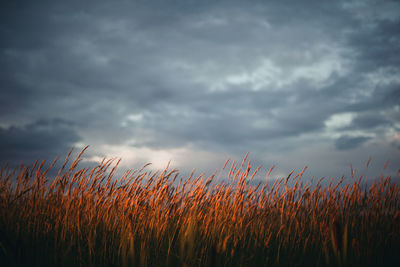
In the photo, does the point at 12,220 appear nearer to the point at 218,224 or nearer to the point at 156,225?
the point at 156,225

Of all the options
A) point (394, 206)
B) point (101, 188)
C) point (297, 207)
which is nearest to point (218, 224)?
point (297, 207)

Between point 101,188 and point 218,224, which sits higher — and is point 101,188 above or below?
above

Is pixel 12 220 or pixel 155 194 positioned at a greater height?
pixel 155 194

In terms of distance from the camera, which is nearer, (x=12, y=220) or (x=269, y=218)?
(x=12, y=220)

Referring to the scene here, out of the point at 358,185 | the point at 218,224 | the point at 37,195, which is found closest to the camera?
the point at 218,224

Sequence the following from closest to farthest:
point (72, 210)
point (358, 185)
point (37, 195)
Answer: point (72, 210)
point (37, 195)
point (358, 185)

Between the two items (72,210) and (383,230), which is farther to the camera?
(383,230)

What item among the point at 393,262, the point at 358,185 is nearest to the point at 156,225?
the point at 393,262

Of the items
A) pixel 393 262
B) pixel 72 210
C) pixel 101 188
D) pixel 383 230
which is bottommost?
pixel 393 262

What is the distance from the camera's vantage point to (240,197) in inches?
143

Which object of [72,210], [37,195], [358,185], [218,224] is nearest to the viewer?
[218,224]

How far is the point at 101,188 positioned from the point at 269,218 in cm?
245

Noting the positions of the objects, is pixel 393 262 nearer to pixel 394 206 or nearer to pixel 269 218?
pixel 269 218

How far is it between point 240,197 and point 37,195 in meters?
2.85
